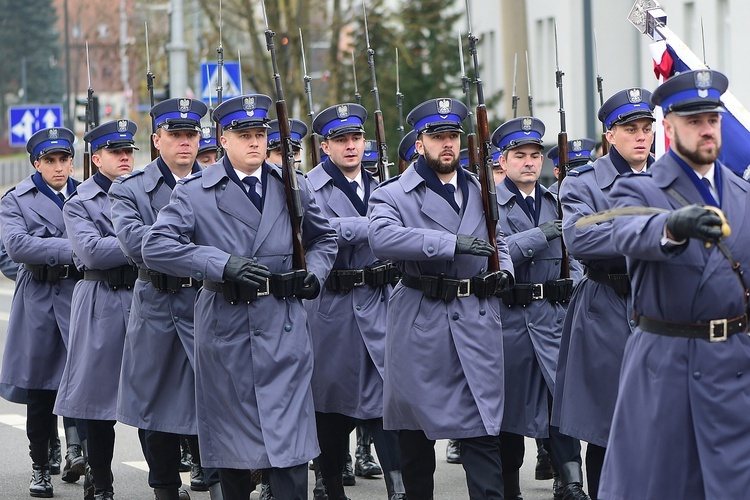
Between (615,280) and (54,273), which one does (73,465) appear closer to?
(54,273)

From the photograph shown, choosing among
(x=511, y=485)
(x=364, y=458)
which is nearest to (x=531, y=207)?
(x=511, y=485)

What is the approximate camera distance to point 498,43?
3759 centimetres

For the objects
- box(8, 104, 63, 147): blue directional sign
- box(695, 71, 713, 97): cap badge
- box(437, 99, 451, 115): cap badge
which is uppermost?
box(8, 104, 63, 147): blue directional sign

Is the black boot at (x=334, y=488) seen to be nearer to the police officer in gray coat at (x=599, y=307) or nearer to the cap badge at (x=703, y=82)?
the police officer in gray coat at (x=599, y=307)

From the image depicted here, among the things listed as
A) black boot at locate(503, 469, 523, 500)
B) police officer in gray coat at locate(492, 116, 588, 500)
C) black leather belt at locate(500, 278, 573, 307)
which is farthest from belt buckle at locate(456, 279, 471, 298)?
black boot at locate(503, 469, 523, 500)

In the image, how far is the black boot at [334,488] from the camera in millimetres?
9195

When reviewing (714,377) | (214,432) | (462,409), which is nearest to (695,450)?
(714,377)

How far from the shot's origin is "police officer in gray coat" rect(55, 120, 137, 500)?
932cm

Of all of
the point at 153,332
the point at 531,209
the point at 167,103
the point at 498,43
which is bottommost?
the point at 153,332

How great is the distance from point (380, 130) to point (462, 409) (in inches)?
144

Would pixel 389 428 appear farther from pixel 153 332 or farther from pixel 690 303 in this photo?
pixel 690 303

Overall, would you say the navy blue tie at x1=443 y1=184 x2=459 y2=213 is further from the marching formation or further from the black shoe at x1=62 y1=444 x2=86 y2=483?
the black shoe at x1=62 y1=444 x2=86 y2=483

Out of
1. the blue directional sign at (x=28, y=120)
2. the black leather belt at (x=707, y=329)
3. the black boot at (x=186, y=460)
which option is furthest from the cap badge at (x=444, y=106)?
the blue directional sign at (x=28, y=120)

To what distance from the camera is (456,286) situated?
816 centimetres
